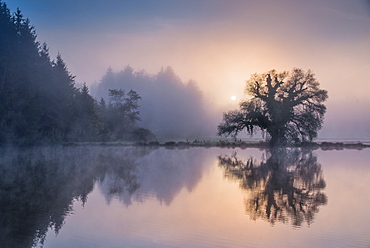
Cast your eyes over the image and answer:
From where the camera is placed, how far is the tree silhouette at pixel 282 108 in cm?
3522

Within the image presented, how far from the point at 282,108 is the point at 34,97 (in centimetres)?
2771

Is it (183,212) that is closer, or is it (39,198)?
(183,212)

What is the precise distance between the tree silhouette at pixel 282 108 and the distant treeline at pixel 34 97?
19.8 metres

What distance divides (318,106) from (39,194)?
32721 millimetres

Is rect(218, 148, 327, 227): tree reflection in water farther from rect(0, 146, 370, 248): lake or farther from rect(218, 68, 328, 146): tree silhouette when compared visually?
rect(218, 68, 328, 146): tree silhouette

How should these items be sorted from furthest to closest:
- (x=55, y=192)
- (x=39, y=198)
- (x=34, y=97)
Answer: (x=34, y=97)
(x=55, y=192)
(x=39, y=198)

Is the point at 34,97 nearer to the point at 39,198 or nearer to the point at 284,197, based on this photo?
the point at 39,198

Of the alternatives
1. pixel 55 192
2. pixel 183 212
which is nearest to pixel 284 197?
pixel 183 212

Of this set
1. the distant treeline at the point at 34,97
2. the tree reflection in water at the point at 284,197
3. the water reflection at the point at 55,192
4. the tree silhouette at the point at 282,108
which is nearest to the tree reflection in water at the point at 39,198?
the water reflection at the point at 55,192

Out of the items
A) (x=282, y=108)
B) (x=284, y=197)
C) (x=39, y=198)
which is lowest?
(x=39, y=198)

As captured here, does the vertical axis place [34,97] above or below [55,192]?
above

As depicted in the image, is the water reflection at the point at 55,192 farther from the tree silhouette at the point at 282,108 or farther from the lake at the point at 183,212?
the tree silhouette at the point at 282,108

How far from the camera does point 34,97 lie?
3484cm

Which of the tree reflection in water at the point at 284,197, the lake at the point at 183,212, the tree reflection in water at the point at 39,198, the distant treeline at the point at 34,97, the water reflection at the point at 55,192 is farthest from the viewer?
the distant treeline at the point at 34,97
